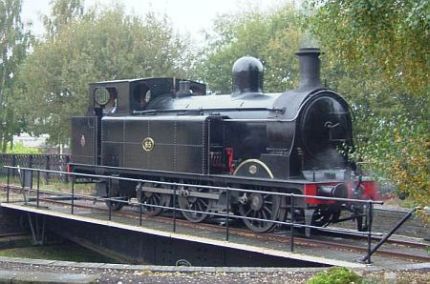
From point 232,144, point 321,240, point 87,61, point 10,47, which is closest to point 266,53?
point 87,61

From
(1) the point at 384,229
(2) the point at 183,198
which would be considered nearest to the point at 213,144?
(2) the point at 183,198

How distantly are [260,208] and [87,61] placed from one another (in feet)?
54.1

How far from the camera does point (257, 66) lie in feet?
47.8

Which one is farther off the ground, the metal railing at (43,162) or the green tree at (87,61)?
the green tree at (87,61)

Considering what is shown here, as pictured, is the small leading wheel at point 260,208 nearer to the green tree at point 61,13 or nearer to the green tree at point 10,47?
the green tree at point 10,47

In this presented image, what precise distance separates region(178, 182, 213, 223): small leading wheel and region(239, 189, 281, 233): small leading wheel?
0.91 metres

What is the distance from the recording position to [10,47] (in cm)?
3703

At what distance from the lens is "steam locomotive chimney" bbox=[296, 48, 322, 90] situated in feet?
42.3

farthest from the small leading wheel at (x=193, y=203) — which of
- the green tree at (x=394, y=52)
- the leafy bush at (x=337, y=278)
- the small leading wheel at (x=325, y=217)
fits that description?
the leafy bush at (x=337, y=278)

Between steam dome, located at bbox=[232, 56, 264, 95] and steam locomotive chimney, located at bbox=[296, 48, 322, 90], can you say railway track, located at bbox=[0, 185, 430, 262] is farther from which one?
steam dome, located at bbox=[232, 56, 264, 95]

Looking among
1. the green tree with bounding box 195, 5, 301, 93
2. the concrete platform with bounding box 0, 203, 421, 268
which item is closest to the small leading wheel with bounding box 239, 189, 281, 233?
the concrete platform with bounding box 0, 203, 421, 268

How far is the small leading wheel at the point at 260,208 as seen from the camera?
484 inches

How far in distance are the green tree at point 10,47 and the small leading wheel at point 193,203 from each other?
2344 cm

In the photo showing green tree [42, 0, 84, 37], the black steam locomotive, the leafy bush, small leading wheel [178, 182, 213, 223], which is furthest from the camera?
green tree [42, 0, 84, 37]
